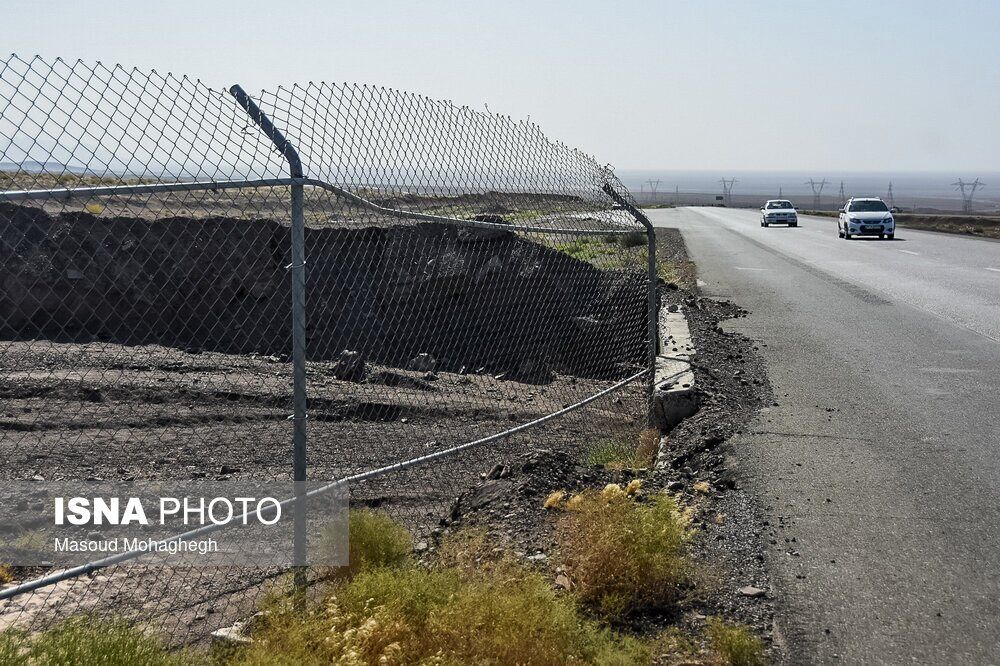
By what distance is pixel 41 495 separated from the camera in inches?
284

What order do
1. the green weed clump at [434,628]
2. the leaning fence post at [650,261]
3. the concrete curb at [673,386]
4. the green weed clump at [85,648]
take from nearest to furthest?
the green weed clump at [85,648] < the green weed clump at [434,628] < the concrete curb at [673,386] < the leaning fence post at [650,261]

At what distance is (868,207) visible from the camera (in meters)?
38.5

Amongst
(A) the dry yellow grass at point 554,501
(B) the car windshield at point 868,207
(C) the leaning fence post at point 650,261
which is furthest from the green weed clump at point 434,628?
(B) the car windshield at point 868,207

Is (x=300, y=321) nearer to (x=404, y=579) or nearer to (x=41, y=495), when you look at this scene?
(x=404, y=579)

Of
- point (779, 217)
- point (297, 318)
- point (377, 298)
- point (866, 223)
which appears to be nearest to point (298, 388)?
point (297, 318)

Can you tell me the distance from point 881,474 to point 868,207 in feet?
112

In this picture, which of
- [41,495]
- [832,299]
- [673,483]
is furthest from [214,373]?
[832,299]

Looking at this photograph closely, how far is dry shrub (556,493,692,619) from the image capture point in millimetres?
4762

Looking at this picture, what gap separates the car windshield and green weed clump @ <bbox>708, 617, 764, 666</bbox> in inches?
1426

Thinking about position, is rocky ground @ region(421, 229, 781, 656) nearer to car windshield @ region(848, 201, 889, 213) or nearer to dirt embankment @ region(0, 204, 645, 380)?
dirt embankment @ region(0, 204, 645, 380)

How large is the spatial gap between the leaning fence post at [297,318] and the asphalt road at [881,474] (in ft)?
7.46

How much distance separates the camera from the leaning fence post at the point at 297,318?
4527mm

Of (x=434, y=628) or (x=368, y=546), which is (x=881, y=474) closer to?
(x=368, y=546)

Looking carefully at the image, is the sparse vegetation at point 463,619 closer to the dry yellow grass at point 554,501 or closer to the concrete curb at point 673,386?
the dry yellow grass at point 554,501
